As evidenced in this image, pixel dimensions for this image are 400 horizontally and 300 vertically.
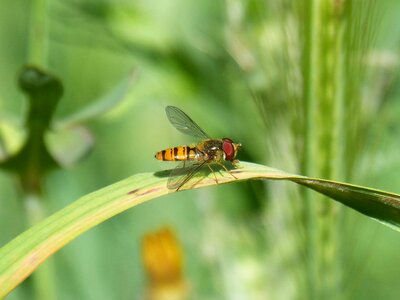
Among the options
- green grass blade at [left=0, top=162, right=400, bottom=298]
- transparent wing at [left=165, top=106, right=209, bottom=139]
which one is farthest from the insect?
green grass blade at [left=0, top=162, right=400, bottom=298]

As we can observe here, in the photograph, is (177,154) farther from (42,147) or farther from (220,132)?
(220,132)

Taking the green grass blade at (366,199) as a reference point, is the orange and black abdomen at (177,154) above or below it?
above

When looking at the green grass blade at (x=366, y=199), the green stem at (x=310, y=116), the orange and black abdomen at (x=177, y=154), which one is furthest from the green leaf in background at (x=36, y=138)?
the green grass blade at (x=366, y=199)

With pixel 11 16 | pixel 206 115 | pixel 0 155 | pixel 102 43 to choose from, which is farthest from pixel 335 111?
pixel 11 16

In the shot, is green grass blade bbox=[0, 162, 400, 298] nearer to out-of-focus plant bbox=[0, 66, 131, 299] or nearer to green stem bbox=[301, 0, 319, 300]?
green stem bbox=[301, 0, 319, 300]

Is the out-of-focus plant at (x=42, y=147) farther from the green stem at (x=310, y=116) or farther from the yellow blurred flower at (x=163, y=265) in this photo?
the green stem at (x=310, y=116)

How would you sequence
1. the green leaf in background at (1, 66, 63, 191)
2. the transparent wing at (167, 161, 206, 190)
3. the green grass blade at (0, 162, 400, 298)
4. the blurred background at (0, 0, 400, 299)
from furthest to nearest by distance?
the green leaf in background at (1, 66, 63, 191), the blurred background at (0, 0, 400, 299), the transparent wing at (167, 161, 206, 190), the green grass blade at (0, 162, 400, 298)
